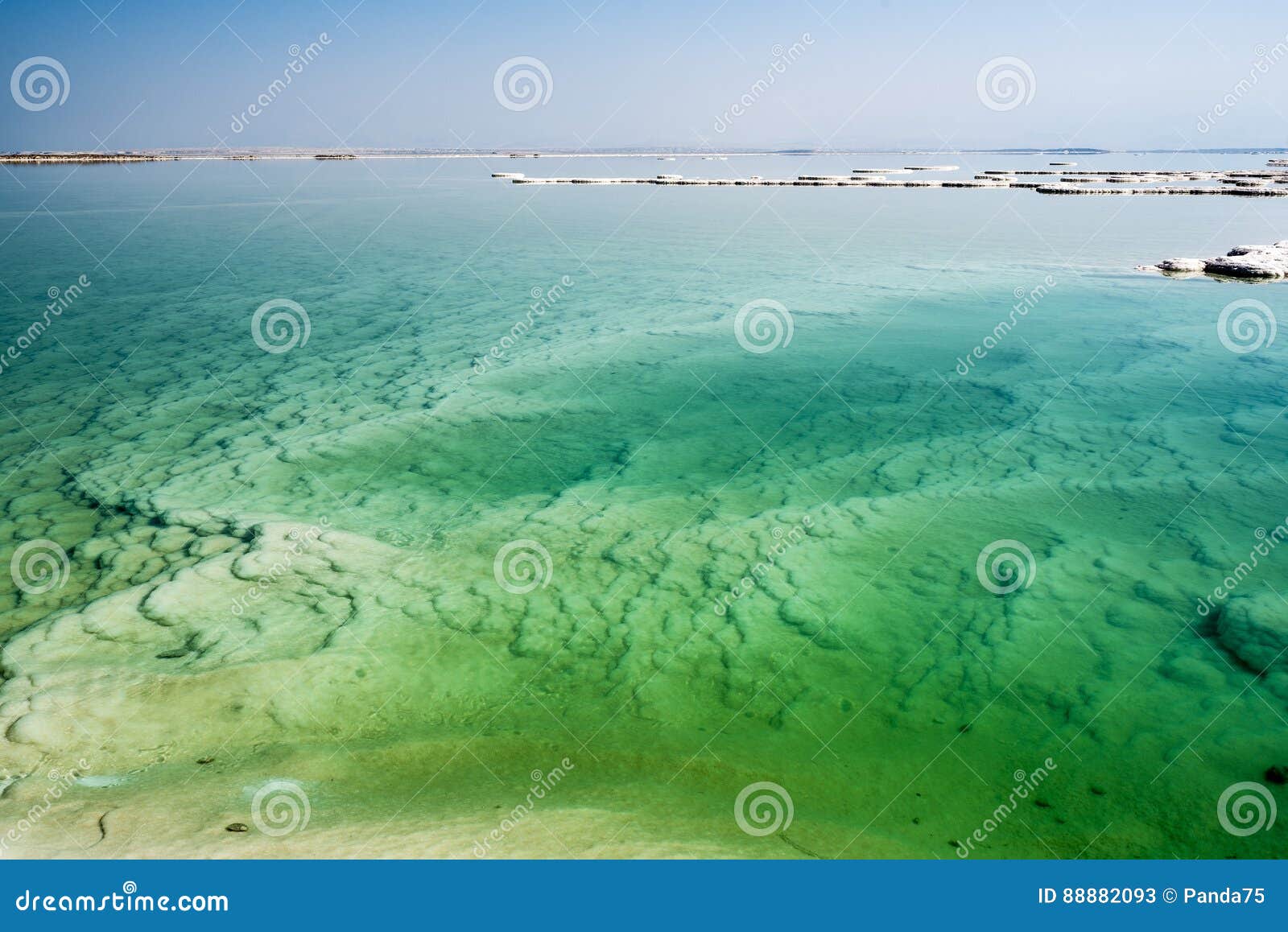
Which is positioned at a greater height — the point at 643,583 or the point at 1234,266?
the point at 1234,266

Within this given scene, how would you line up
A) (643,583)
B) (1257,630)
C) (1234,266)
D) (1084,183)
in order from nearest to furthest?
1. (1257,630)
2. (643,583)
3. (1234,266)
4. (1084,183)

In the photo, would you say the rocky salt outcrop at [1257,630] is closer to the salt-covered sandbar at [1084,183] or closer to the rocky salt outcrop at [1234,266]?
the rocky salt outcrop at [1234,266]

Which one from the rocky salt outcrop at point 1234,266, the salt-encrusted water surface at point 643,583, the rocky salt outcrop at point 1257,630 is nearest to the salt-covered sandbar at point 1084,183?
the rocky salt outcrop at point 1234,266

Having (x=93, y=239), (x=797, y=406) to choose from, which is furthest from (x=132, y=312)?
(x=797, y=406)

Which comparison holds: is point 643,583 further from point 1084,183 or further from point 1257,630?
point 1084,183

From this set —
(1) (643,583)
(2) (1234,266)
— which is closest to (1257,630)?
(1) (643,583)
